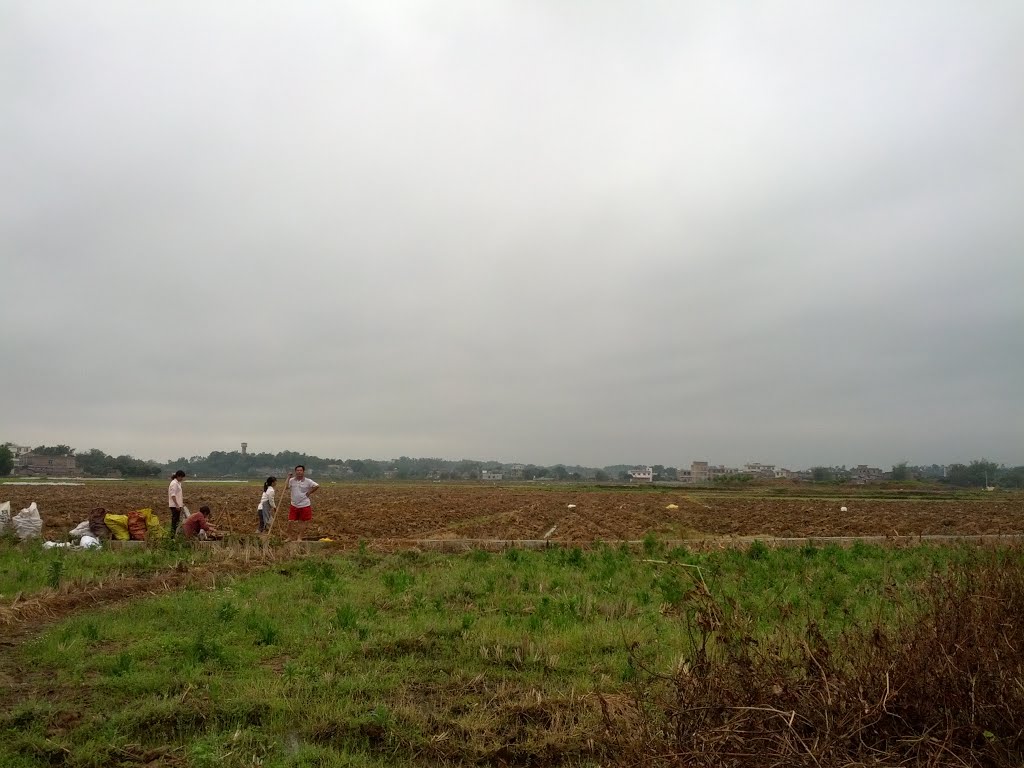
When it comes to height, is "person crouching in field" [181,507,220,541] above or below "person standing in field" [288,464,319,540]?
below

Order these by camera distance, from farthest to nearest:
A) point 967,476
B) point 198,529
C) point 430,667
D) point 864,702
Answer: point 967,476
point 198,529
point 430,667
point 864,702

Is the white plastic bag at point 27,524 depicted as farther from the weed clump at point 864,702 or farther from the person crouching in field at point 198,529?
the weed clump at point 864,702

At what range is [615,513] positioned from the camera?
29688 millimetres

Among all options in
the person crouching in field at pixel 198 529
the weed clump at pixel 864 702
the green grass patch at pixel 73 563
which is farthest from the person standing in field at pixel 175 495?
the weed clump at pixel 864 702

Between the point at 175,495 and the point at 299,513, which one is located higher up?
the point at 175,495

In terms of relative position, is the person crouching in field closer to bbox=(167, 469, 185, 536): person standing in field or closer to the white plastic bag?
bbox=(167, 469, 185, 536): person standing in field

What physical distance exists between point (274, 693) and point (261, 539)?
333 inches

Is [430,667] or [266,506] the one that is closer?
[430,667]

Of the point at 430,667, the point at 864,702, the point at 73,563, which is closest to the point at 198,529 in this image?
the point at 73,563

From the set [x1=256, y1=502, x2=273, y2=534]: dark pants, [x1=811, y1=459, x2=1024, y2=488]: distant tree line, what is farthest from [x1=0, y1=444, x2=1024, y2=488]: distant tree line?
[x1=256, y1=502, x2=273, y2=534]: dark pants

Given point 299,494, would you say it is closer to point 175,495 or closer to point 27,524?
point 175,495

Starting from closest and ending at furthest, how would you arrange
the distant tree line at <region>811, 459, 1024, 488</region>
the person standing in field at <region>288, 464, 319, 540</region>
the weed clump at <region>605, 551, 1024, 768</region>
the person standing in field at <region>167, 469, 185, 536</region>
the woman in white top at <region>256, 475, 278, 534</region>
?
the weed clump at <region>605, 551, 1024, 768</region>
the person standing in field at <region>288, 464, 319, 540</region>
the person standing in field at <region>167, 469, 185, 536</region>
the woman in white top at <region>256, 475, 278, 534</region>
the distant tree line at <region>811, 459, 1024, 488</region>

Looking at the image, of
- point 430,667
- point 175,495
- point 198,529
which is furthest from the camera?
point 175,495

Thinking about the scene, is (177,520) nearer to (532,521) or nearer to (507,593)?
(507,593)
